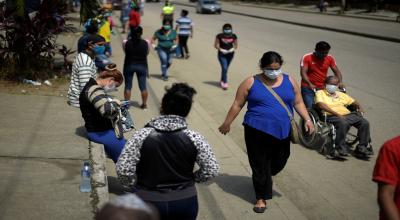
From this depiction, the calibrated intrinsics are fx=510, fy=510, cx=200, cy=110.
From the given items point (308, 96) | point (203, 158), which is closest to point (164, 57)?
point (308, 96)

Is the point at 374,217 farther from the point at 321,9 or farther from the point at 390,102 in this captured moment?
the point at 321,9

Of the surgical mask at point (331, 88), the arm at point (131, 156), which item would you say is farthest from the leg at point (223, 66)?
the arm at point (131, 156)

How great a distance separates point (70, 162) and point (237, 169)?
7.44 ft

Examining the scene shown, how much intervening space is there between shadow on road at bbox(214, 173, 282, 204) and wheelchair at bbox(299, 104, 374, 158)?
1.47m

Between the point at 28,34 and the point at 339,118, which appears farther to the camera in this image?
the point at 28,34

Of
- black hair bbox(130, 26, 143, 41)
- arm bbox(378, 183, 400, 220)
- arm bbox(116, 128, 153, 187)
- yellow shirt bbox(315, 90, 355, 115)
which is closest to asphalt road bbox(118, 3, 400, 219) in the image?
yellow shirt bbox(315, 90, 355, 115)

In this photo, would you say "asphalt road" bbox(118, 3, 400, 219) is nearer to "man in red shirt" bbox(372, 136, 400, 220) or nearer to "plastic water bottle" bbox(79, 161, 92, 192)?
"plastic water bottle" bbox(79, 161, 92, 192)

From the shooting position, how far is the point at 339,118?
7762mm

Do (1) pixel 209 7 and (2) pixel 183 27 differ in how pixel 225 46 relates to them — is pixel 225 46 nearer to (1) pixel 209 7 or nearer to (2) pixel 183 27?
(2) pixel 183 27

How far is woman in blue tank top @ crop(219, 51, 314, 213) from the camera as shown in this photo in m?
5.48

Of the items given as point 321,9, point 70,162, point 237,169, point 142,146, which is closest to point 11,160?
point 70,162

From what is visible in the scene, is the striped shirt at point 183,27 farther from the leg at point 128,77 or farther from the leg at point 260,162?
the leg at point 260,162

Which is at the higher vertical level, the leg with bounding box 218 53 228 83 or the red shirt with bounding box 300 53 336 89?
the red shirt with bounding box 300 53 336 89

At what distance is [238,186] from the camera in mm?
6527
